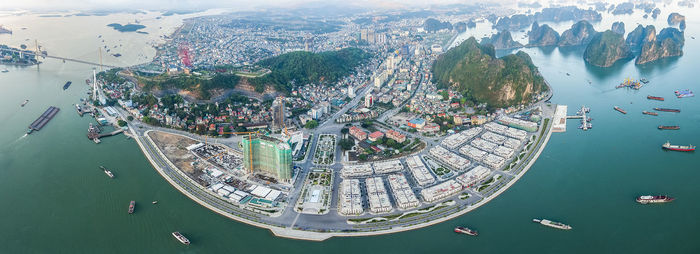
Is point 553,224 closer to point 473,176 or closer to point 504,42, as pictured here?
point 473,176

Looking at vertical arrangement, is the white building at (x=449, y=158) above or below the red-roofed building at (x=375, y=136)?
below

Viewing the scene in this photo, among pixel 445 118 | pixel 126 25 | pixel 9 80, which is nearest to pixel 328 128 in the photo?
pixel 445 118

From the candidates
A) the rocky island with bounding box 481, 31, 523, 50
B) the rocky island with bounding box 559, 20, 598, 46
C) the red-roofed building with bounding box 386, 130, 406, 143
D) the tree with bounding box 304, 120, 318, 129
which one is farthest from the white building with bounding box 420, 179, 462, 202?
the rocky island with bounding box 559, 20, 598, 46

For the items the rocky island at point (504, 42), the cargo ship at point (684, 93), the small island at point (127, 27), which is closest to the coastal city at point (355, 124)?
the cargo ship at point (684, 93)

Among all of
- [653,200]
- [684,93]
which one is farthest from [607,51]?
[653,200]

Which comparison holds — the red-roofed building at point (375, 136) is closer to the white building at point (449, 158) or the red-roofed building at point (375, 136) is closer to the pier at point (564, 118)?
the white building at point (449, 158)

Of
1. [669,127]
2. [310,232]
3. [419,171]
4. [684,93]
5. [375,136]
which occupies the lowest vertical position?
[310,232]

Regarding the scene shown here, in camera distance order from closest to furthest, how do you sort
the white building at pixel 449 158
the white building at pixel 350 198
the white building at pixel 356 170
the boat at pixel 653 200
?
1. the white building at pixel 350 198
2. the boat at pixel 653 200
3. the white building at pixel 356 170
4. the white building at pixel 449 158

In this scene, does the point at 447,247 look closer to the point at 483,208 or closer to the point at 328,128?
the point at 483,208
